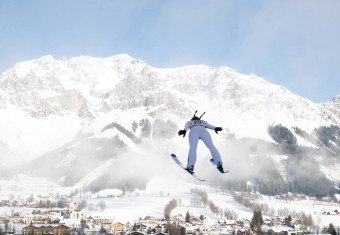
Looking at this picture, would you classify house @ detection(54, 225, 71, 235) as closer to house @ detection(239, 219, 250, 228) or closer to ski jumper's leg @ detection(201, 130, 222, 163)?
house @ detection(239, 219, 250, 228)

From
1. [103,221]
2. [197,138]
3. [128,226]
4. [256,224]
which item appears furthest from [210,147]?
[103,221]

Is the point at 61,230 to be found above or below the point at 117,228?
above

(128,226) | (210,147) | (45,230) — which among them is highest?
(210,147)

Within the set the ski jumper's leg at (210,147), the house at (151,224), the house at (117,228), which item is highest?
the ski jumper's leg at (210,147)

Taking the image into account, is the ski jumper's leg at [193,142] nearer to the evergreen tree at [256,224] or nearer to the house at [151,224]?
the house at [151,224]

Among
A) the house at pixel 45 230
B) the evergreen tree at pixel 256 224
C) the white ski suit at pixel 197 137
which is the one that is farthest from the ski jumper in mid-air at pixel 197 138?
the evergreen tree at pixel 256 224

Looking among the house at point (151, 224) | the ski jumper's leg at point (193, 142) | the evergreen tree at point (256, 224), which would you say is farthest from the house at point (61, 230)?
the ski jumper's leg at point (193, 142)

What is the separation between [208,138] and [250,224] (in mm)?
121504

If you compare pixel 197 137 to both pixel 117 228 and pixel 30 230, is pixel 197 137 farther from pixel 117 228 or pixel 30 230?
pixel 117 228

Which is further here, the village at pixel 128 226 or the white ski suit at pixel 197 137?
the village at pixel 128 226

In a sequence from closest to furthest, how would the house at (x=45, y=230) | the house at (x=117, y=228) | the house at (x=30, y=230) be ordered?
the house at (x=45, y=230) → the house at (x=30, y=230) → the house at (x=117, y=228)

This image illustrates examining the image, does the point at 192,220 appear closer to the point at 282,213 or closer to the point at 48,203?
the point at 282,213

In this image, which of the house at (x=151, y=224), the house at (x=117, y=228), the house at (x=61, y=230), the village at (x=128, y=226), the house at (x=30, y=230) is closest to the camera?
the house at (x=61, y=230)

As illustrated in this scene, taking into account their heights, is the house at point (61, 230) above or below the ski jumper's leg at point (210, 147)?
below
